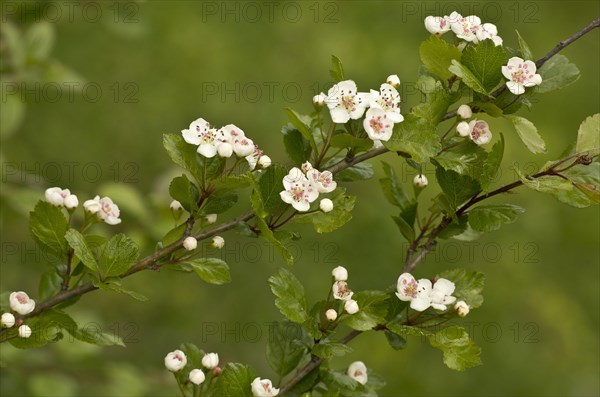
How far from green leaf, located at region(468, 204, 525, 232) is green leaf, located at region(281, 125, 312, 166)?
250 millimetres

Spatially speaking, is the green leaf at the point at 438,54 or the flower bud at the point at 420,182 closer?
the green leaf at the point at 438,54

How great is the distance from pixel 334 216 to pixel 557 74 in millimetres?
380

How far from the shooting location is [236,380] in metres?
1.14

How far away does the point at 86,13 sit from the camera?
3.23 m

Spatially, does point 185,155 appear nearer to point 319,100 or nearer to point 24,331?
point 319,100

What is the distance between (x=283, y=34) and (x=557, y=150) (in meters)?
1.30

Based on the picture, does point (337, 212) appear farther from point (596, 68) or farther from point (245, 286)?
point (596, 68)

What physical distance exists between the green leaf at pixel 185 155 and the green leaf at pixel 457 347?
39 cm

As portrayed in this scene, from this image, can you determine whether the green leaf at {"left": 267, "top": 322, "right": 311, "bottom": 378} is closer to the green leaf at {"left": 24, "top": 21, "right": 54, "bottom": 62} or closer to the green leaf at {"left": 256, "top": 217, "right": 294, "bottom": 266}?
the green leaf at {"left": 256, "top": 217, "right": 294, "bottom": 266}

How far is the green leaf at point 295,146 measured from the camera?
1.19 m

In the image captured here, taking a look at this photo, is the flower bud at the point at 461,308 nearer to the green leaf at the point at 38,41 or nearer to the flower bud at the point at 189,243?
the flower bud at the point at 189,243

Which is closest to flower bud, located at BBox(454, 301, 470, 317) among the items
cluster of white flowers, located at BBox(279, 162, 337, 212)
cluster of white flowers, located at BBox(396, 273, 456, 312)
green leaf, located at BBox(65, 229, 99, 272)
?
cluster of white flowers, located at BBox(396, 273, 456, 312)

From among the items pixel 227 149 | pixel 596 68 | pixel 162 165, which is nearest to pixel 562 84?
pixel 227 149

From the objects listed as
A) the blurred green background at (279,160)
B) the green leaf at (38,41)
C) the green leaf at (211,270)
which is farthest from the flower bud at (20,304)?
the blurred green background at (279,160)
